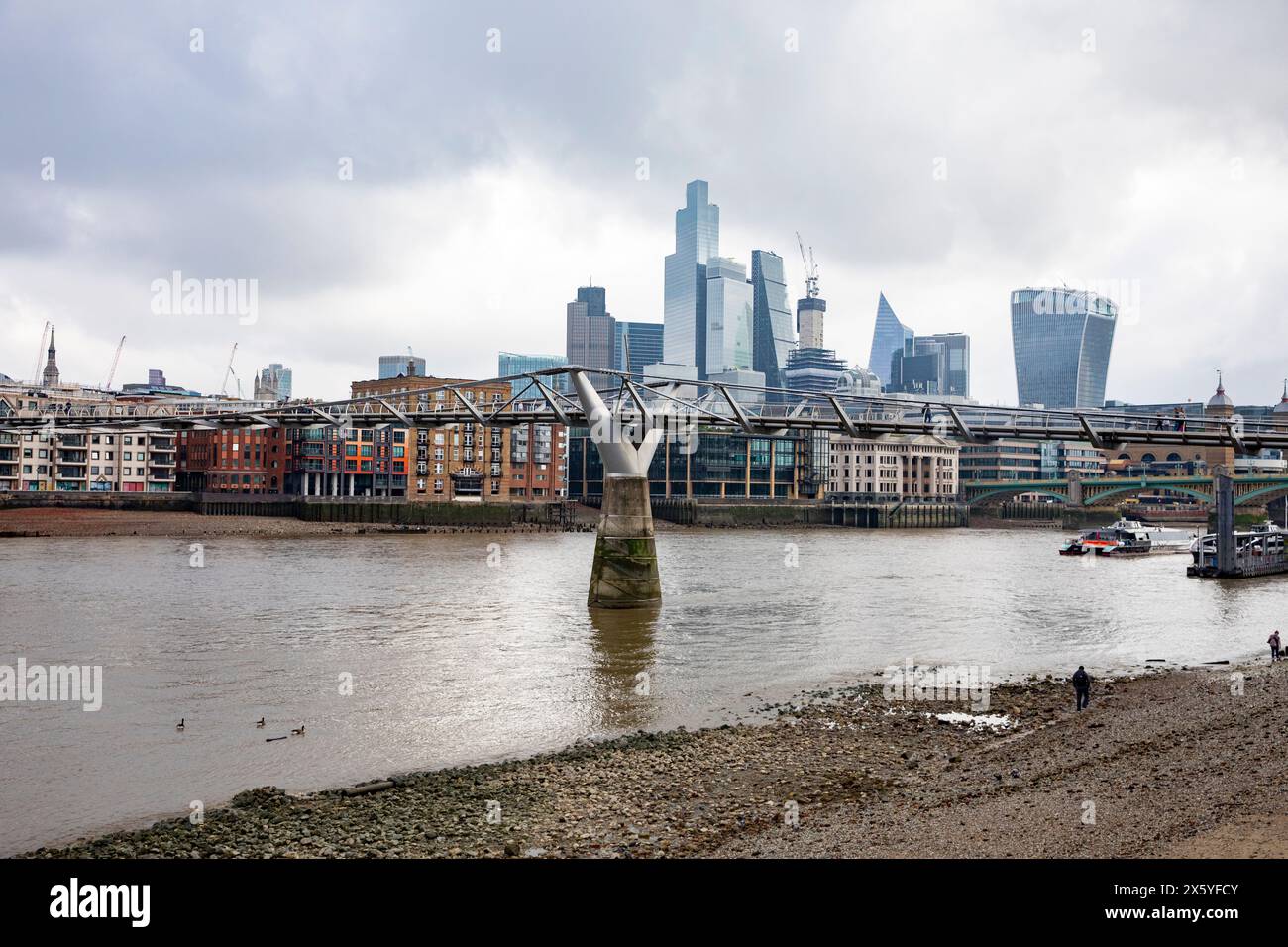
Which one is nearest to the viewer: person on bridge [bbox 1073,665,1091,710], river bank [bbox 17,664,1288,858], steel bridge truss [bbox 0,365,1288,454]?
river bank [bbox 17,664,1288,858]

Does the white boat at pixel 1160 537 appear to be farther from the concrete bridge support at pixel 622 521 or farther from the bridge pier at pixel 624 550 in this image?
the concrete bridge support at pixel 622 521

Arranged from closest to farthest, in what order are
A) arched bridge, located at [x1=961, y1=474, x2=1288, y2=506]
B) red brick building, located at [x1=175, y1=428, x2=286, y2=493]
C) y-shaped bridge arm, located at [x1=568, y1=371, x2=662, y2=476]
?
y-shaped bridge arm, located at [x1=568, y1=371, x2=662, y2=476]
arched bridge, located at [x1=961, y1=474, x2=1288, y2=506]
red brick building, located at [x1=175, y1=428, x2=286, y2=493]

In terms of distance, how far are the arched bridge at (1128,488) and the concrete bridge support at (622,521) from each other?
278 feet

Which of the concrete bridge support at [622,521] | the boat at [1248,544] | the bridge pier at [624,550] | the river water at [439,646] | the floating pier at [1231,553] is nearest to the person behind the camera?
the river water at [439,646]

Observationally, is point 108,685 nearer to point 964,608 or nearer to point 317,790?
point 317,790

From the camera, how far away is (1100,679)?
986 inches

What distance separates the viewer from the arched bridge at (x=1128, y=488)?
103438 mm

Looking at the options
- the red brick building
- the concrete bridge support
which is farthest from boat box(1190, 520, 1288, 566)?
the red brick building

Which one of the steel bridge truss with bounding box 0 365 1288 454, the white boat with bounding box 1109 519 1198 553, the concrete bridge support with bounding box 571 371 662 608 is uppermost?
the steel bridge truss with bounding box 0 365 1288 454

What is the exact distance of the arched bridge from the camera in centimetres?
10344

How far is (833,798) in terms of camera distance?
49.0 ft

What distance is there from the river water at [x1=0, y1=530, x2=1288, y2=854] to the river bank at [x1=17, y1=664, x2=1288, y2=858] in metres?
1.79

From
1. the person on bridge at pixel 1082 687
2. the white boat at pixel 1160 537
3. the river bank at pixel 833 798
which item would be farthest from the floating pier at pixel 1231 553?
the river bank at pixel 833 798

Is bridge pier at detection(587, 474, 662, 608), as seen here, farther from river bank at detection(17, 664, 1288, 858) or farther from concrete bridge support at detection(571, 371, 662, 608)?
river bank at detection(17, 664, 1288, 858)
